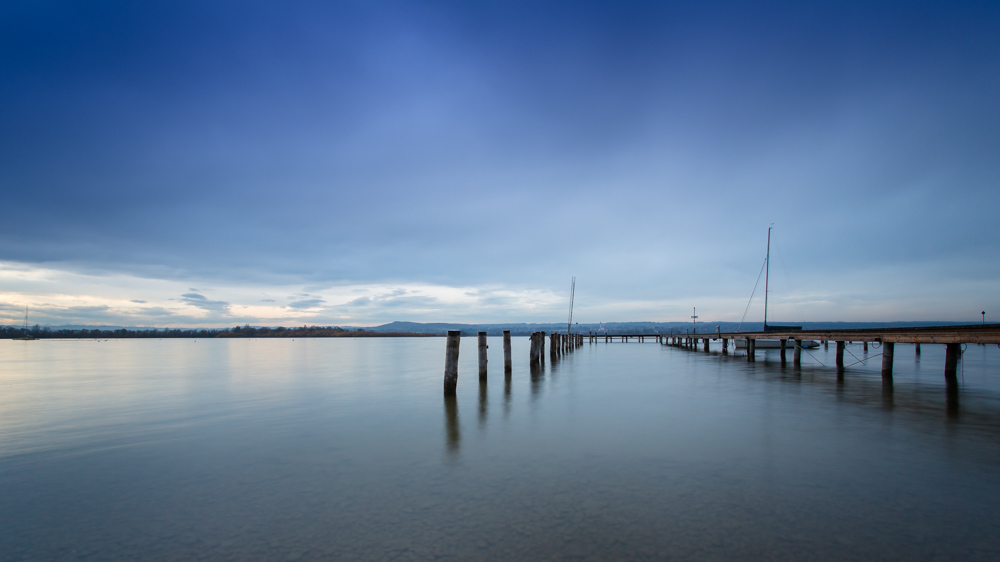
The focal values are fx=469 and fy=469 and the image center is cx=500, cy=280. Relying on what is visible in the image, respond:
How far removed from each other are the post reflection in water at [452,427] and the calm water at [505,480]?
0.30 ft

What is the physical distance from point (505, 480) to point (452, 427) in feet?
13.1

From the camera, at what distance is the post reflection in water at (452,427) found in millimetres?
8477

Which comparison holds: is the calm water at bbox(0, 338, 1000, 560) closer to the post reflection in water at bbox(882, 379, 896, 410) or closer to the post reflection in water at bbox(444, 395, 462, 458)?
the post reflection in water at bbox(444, 395, 462, 458)

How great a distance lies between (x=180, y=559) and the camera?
4.24 meters

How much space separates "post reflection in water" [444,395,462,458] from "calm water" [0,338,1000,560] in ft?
0.30

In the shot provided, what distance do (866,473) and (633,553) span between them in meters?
4.66

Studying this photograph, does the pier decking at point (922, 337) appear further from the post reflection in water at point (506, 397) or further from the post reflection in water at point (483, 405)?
the post reflection in water at point (483, 405)

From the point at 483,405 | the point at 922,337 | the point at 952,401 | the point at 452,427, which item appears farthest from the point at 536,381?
the point at 922,337

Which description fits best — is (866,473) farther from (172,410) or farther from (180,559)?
(172,410)

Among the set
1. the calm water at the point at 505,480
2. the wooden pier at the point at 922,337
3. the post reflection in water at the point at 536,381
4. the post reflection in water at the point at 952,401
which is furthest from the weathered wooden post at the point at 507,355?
the wooden pier at the point at 922,337

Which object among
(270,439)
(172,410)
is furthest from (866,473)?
(172,410)

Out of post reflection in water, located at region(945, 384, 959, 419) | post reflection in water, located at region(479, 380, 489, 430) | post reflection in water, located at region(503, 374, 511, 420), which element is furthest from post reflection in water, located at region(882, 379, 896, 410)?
post reflection in water, located at region(479, 380, 489, 430)

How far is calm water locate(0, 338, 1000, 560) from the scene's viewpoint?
448cm

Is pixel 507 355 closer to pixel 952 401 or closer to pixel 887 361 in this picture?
pixel 952 401
